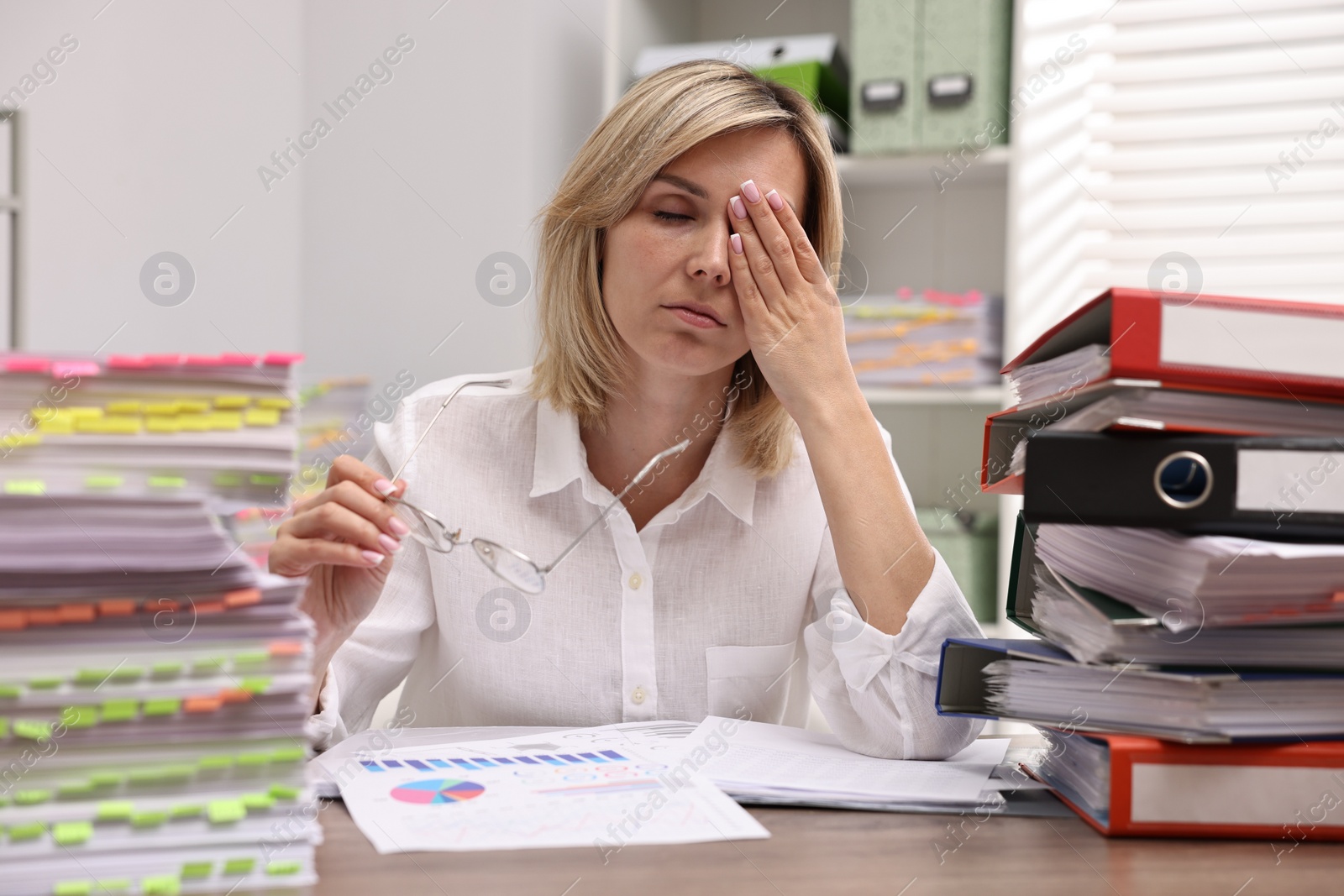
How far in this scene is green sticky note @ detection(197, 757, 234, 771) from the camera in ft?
1.63

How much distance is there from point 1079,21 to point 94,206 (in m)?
1.82

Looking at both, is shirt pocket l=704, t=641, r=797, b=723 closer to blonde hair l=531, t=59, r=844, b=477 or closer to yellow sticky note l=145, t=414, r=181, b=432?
blonde hair l=531, t=59, r=844, b=477

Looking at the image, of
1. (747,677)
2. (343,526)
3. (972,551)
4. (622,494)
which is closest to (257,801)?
(343,526)

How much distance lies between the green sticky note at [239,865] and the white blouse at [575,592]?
587mm

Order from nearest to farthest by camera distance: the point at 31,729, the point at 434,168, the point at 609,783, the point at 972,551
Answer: the point at 31,729 < the point at 609,783 < the point at 972,551 < the point at 434,168

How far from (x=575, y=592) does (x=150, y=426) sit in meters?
0.72

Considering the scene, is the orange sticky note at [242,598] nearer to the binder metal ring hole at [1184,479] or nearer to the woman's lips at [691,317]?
the binder metal ring hole at [1184,479]

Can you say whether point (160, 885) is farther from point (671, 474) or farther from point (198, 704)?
point (671, 474)

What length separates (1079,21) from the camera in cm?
191

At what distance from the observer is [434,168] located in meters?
2.22

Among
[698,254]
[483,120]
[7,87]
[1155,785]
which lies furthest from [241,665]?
[483,120]

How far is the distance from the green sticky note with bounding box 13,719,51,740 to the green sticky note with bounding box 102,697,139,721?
0.02 metres

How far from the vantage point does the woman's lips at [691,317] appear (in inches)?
43.7

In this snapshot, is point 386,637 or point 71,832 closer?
point 71,832
